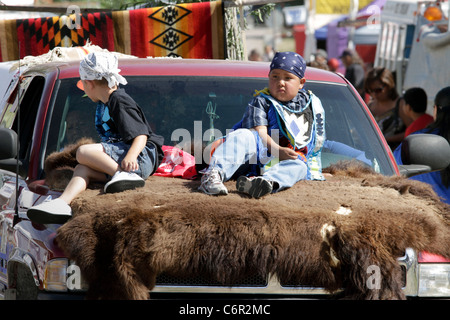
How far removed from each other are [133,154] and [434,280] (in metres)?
1.62

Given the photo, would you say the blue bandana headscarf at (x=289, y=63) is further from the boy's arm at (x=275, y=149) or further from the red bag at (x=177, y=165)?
the red bag at (x=177, y=165)

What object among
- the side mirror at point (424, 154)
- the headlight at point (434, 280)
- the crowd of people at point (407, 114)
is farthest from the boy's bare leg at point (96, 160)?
the crowd of people at point (407, 114)

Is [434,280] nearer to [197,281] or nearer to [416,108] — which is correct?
[197,281]

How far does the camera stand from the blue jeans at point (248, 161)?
3.98 metres

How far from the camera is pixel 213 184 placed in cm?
376

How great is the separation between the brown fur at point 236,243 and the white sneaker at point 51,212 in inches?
7.6

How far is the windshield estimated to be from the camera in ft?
15.4

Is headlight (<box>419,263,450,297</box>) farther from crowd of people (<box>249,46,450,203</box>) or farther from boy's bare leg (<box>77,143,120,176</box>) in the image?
crowd of people (<box>249,46,450,203</box>)

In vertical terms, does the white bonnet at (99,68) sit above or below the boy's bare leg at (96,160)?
above

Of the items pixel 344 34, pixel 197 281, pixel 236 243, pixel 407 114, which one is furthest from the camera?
pixel 344 34

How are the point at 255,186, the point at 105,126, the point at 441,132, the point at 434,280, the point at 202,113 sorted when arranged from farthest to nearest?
the point at 441,132
the point at 202,113
the point at 105,126
the point at 255,186
the point at 434,280

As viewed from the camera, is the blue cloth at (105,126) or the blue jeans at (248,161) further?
the blue cloth at (105,126)

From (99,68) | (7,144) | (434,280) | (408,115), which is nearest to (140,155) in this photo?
(99,68)
